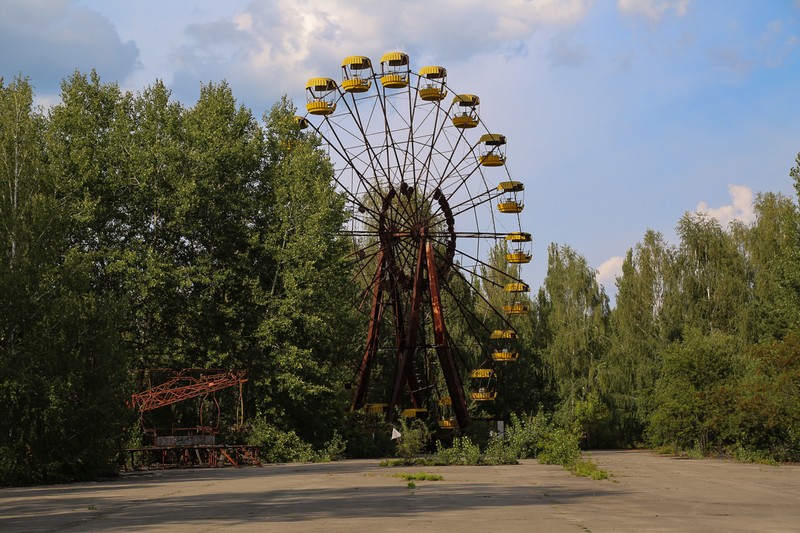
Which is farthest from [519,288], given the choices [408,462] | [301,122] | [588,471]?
[588,471]

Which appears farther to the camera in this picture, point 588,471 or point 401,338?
point 401,338

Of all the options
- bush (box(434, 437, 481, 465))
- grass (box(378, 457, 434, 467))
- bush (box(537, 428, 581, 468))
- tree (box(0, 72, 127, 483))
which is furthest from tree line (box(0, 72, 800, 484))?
grass (box(378, 457, 434, 467))

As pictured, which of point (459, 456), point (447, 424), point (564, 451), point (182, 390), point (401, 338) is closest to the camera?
point (564, 451)

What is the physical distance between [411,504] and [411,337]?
2982cm

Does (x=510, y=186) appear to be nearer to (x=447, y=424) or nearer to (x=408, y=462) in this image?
(x=447, y=424)

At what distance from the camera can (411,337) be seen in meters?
47.0

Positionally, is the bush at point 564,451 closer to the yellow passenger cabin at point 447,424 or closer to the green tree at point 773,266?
the yellow passenger cabin at point 447,424

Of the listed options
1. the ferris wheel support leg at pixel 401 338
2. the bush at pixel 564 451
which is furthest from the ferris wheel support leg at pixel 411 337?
the bush at pixel 564 451

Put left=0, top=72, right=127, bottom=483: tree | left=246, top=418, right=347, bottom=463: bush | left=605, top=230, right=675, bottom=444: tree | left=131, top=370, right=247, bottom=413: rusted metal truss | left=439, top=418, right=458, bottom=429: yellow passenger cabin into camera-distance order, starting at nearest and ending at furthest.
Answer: left=0, top=72, right=127, bottom=483: tree, left=131, top=370, right=247, bottom=413: rusted metal truss, left=246, top=418, right=347, bottom=463: bush, left=439, top=418, right=458, bottom=429: yellow passenger cabin, left=605, top=230, right=675, bottom=444: tree

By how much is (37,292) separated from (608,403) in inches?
1809

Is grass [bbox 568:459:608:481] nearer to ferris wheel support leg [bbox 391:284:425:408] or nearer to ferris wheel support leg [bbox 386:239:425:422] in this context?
ferris wheel support leg [bbox 386:239:425:422]

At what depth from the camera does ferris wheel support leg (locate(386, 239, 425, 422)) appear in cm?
4638

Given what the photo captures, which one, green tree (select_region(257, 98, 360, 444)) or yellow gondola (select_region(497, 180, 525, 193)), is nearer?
green tree (select_region(257, 98, 360, 444))

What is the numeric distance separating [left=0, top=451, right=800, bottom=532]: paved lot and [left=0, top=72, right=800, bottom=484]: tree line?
2636mm
